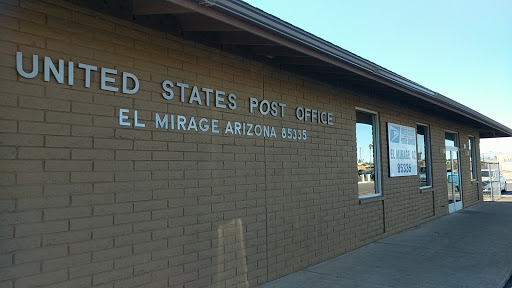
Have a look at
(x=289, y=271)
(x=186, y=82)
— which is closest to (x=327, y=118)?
(x=289, y=271)

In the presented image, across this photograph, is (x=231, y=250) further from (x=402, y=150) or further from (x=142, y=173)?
(x=402, y=150)

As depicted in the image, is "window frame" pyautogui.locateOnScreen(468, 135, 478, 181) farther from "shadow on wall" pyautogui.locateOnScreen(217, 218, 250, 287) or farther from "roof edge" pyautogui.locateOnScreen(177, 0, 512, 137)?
"shadow on wall" pyautogui.locateOnScreen(217, 218, 250, 287)

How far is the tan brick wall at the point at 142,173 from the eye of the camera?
332 centimetres

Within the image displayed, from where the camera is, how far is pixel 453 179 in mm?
13664

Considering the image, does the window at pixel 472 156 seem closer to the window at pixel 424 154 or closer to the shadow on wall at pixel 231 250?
the window at pixel 424 154

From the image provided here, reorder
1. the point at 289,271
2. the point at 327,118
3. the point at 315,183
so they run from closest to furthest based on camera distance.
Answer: the point at 289,271 < the point at 315,183 < the point at 327,118

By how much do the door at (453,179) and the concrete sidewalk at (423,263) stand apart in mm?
3602

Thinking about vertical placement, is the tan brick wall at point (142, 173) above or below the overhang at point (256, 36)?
below

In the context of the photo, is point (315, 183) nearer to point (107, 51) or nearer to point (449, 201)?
point (107, 51)

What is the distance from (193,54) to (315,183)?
3.15 metres

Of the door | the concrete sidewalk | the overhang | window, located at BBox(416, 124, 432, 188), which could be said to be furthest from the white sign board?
the door

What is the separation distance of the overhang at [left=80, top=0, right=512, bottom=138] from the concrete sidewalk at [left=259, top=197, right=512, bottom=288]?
10.4 ft

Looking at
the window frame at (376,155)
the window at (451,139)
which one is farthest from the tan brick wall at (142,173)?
the window at (451,139)

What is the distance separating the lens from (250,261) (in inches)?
210
